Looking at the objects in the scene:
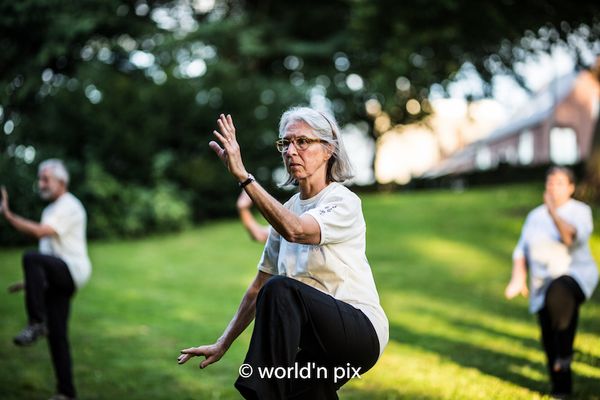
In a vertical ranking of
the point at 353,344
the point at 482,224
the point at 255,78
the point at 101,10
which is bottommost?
the point at 482,224

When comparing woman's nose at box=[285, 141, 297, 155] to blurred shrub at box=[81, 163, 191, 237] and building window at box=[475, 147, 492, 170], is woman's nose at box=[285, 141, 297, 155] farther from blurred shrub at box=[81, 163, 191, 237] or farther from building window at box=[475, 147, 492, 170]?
building window at box=[475, 147, 492, 170]

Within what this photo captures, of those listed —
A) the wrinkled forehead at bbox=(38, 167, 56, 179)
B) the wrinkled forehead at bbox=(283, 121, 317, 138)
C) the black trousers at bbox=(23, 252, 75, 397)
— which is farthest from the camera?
the wrinkled forehead at bbox=(38, 167, 56, 179)

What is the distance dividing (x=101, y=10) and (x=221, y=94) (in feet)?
16.9

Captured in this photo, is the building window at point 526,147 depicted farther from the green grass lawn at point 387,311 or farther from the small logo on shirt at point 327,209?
the small logo on shirt at point 327,209

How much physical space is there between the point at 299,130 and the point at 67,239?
3.65 metres

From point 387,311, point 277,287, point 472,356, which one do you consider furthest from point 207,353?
point 387,311

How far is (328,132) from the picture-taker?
372 cm

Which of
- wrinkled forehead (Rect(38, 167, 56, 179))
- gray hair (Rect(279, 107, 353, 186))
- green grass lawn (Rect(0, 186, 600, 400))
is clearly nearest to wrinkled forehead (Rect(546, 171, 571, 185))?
green grass lawn (Rect(0, 186, 600, 400))

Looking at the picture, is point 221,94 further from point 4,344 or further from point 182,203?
point 4,344

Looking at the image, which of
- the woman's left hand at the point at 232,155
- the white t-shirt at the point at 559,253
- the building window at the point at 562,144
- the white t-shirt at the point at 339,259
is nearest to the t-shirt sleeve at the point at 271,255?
the white t-shirt at the point at 339,259

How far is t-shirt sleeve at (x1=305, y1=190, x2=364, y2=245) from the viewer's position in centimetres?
341

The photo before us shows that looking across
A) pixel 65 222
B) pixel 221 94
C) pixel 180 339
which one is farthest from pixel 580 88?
pixel 65 222

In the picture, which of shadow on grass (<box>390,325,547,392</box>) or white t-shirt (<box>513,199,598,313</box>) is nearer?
white t-shirt (<box>513,199,598,313</box>)

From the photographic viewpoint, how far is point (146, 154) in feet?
70.5
